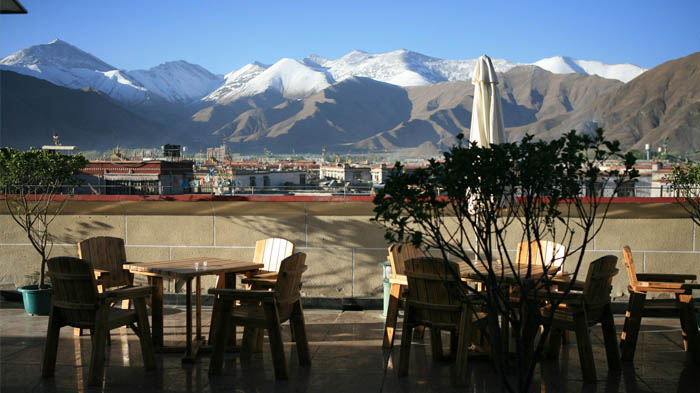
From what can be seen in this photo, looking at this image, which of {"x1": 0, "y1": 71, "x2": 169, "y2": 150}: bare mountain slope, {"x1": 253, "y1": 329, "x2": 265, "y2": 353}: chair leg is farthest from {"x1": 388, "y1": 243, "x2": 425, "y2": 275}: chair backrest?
{"x1": 0, "y1": 71, "x2": 169, "y2": 150}: bare mountain slope

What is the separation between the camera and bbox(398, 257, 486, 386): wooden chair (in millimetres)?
4430

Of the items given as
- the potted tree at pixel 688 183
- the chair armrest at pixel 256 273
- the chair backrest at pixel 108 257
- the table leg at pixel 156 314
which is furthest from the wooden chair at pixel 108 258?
the potted tree at pixel 688 183

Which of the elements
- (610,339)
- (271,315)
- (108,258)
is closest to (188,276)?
(271,315)

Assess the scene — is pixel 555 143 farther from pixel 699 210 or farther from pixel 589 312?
pixel 699 210

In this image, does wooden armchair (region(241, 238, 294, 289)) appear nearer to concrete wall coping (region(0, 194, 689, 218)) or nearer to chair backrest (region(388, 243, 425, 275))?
chair backrest (region(388, 243, 425, 275))

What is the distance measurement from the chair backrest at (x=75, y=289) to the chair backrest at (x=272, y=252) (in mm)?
1832

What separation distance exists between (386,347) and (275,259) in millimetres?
1329

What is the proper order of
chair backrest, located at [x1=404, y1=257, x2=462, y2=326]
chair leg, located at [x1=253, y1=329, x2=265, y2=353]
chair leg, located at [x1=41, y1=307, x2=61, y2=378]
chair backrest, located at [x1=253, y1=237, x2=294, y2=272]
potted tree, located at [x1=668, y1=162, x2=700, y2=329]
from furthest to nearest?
potted tree, located at [x1=668, y1=162, x2=700, y2=329]
chair backrest, located at [x1=253, y1=237, x2=294, y2=272]
chair leg, located at [x1=253, y1=329, x2=265, y2=353]
chair leg, located at [x1=41, y1=307, x2=61, y2=378]
chair backrest, located at [x1=404, y1=257, x2=462, y2=326]

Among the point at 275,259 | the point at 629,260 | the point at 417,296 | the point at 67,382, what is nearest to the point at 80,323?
the point at 67,382

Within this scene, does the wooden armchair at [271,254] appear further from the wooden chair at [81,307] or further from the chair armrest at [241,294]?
the wooden chair at [81,307]

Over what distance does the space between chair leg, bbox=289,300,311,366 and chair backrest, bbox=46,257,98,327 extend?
4.86ft

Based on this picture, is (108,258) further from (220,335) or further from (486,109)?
(486,109)

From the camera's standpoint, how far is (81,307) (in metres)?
4.54

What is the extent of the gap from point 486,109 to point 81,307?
426cm
